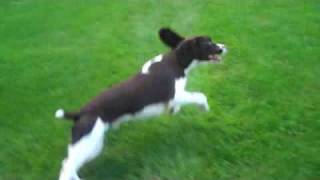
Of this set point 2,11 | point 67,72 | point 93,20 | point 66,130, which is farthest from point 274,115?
point 2,11

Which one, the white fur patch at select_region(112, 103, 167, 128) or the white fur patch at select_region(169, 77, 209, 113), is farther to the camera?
the white fur patch at select_region(169, 77, 209, 113)

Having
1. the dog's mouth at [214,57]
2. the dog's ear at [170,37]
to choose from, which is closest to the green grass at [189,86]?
the dog's mouth at [214,57]

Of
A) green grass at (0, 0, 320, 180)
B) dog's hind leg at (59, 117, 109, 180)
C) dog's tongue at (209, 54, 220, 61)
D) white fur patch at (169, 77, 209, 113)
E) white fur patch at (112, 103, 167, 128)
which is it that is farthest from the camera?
dog's tongue at (209, 54, 220, 61)

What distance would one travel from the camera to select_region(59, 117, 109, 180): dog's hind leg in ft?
14.1

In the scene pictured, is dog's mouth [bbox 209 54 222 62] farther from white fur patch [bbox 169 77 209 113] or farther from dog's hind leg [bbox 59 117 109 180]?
dog's hind leg [bbox 59 117 109 180]

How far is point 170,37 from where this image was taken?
5023 millimetres

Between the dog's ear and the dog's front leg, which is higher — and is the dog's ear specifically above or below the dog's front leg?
above

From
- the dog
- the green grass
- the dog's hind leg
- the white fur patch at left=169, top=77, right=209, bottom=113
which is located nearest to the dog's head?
the dog

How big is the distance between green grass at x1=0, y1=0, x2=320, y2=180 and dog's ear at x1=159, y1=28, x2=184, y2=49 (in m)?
0.56

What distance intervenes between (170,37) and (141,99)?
0.66 m

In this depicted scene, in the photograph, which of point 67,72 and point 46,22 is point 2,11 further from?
point 67,72

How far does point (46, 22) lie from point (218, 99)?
2.64 m

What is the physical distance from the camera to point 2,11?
25.4 ft

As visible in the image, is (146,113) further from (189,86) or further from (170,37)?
(189,86)
